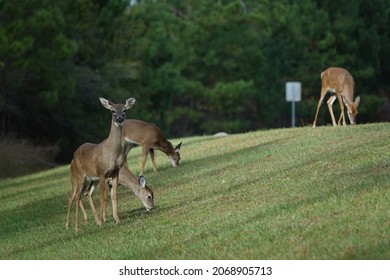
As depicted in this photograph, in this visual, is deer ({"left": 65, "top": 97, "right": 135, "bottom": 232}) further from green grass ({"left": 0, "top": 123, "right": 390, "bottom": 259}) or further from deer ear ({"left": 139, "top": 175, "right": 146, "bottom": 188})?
deer ear ({"left": 139, "top": 175, "right": 146, "bottom": 188})

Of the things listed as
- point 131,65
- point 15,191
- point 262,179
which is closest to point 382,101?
point 131,65

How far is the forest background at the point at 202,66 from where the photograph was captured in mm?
49438

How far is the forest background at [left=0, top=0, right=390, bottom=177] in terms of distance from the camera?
49438 millimetres

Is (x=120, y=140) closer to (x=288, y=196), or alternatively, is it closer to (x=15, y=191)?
(x=288, y=196)

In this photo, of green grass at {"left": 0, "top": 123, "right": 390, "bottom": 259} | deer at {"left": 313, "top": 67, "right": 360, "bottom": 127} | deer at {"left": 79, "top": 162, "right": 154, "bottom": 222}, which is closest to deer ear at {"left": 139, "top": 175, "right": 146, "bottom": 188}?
deer at {"left": 79, "top": 162, "right": 154, "bottom": 222}

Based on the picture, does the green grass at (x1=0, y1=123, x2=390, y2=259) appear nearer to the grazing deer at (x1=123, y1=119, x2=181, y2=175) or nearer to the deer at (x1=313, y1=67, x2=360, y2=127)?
the grazing deer at (x1=123, y1=119, x2=181, y2=175)

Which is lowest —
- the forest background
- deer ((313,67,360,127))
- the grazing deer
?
the forest background

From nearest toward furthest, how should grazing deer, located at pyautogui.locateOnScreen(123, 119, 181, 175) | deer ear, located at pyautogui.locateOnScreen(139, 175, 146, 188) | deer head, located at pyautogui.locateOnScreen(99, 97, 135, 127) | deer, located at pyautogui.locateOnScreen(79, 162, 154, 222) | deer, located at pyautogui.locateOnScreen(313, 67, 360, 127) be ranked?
1. deer head, located at pyautogui.locateOnScreen(99, 97, 135, 127)
2. deer, located at pyautogui.locateOnScreen(79, 162, 154, 222)
3. deer ear, located at pyautogui.locateOnScreen(139, 175, 146, 188)
4. grazing deer, located at pyautogui.locateOnScreen(123, 119, 181, 175)
5. deer, located at pyautogui.locateOnScreen(313, 67, 360, 127)

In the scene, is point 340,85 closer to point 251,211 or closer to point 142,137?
point 142,137

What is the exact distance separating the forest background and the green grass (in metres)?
24.5

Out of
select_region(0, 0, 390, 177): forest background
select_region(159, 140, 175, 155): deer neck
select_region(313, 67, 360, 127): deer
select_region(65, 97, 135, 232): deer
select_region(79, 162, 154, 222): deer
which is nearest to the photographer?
select_region(65, 97, 135, 232): deer

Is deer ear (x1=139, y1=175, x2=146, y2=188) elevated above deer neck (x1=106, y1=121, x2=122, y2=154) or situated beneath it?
situated beneath

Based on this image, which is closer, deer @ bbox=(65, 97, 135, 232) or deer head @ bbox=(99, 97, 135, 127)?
deer @ bbox=(65, 97, 135, 232)
